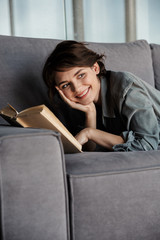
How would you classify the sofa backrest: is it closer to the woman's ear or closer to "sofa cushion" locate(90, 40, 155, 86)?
"sofa cushion" locate(90, 40, 155, 86)

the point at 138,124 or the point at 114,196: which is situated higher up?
the point at 138,124

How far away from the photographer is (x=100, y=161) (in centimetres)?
88

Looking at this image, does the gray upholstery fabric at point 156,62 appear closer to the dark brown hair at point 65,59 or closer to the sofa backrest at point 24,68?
the sofa backrest at point 24,68

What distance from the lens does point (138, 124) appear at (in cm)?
116

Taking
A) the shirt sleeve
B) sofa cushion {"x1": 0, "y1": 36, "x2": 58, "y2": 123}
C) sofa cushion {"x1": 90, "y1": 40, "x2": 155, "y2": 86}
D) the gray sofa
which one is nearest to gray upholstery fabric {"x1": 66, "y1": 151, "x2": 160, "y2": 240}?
the gray sofa

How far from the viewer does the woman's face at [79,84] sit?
1.28 metres

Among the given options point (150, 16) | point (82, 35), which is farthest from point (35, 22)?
point (150, 16)

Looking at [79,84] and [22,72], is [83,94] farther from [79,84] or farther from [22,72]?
[22,72]

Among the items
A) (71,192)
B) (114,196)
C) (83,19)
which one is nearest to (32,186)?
(71,192)

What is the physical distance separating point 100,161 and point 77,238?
0.22 metres

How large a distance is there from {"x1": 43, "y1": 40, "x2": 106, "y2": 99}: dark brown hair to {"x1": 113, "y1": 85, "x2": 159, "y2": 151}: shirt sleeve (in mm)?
257

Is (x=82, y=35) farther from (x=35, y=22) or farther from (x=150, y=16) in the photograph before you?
(x=150, y=16)

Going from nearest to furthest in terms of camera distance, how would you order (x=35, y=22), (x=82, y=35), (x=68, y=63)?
(x=68, y=63) → (x=35, y=22) → (x=82, y=35)

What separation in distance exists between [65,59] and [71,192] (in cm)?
65
